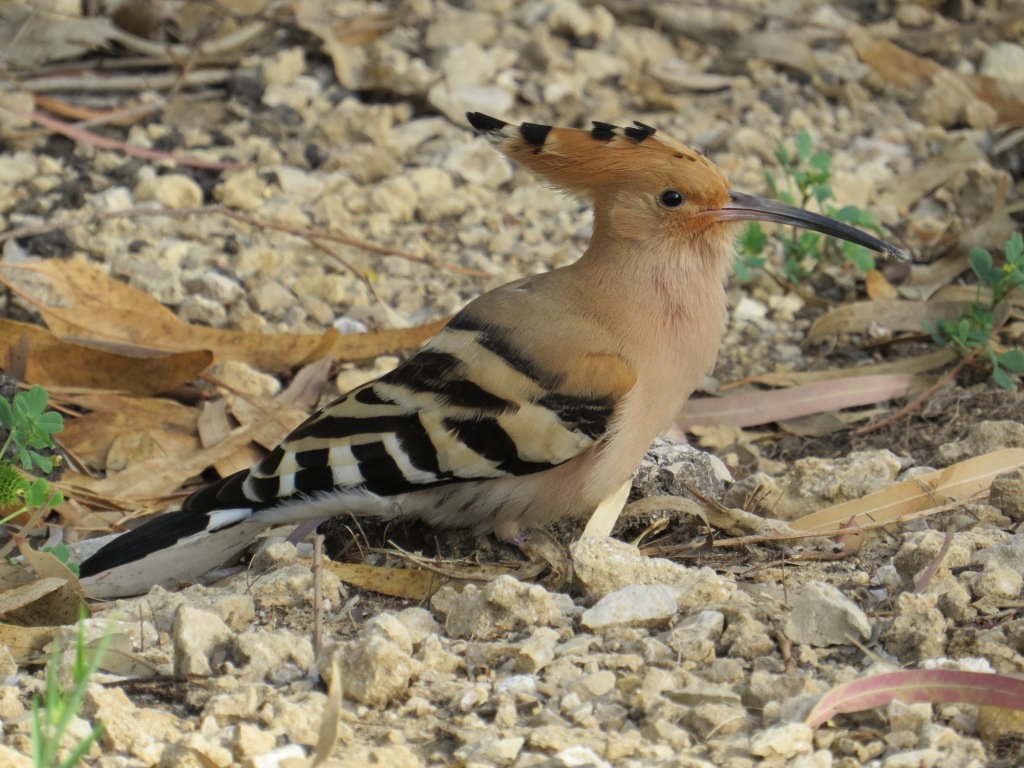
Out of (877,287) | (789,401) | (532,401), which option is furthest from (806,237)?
(532,401)

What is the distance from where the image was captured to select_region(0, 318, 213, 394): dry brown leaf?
12.6ft

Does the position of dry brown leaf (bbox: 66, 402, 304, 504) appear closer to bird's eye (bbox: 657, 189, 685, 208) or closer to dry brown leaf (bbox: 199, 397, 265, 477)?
dry brown leaf (bbox: 199, 397, 265, 477)

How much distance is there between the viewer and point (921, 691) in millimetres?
2146

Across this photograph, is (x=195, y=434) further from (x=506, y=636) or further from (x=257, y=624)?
(x=506, y=636)

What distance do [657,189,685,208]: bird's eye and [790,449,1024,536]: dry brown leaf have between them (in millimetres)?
774

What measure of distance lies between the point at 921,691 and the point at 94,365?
2.54 metres

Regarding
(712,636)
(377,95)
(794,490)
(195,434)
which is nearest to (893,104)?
(377,95)

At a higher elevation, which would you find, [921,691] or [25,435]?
[921,691]

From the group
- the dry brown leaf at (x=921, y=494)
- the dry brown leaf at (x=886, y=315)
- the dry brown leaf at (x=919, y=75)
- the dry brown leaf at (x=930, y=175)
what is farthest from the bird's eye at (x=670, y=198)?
the dry brown leaf at (x=919, y=75)

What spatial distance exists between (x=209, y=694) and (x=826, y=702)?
38.2 inches

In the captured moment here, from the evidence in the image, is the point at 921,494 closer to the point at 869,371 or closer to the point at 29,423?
the point at 869,371

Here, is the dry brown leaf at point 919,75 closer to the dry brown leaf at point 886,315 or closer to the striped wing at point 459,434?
the dry brown leaf at point 886,315

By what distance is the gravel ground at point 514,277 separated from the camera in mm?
2154

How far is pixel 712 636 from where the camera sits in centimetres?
242
